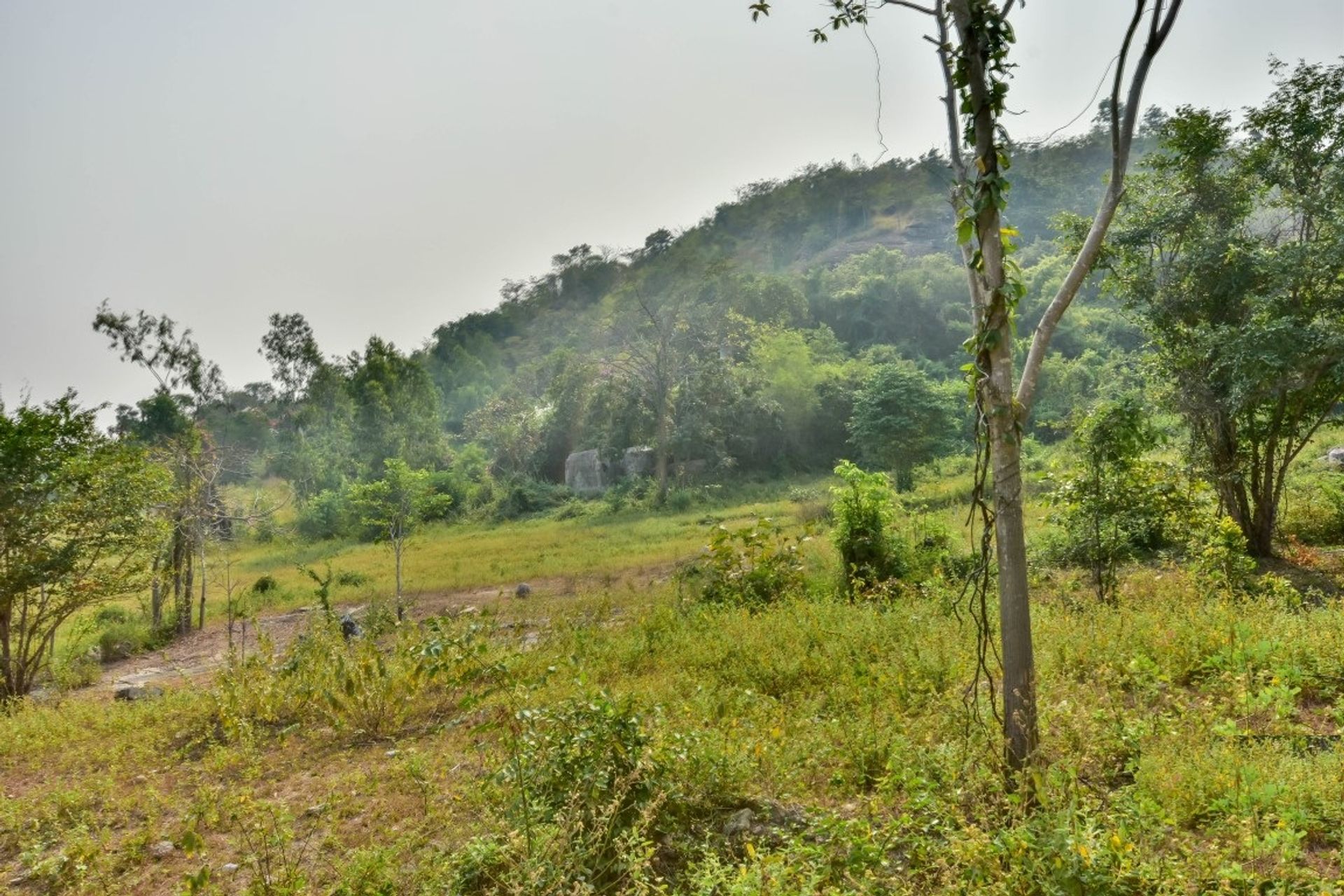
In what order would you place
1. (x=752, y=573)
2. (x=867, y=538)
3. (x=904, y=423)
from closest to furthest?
(x=752, y=573) → (x=867, y=538) → (x=904, y=423)

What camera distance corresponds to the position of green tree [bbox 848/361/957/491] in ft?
81.2

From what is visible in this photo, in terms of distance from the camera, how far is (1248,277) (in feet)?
31.1

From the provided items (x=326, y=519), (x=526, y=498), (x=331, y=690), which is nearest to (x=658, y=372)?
(x=526, y=498)

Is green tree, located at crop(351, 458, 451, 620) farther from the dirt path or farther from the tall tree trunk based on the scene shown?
the tall tree trunk

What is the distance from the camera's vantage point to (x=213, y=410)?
131ft

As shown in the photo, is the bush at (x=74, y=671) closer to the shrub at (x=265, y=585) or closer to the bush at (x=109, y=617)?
the bush at (x=109, y=617)

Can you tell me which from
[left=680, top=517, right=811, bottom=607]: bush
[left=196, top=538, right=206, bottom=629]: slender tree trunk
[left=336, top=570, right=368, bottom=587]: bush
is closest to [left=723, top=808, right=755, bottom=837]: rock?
[left=680, top=517, right=811, bottom=607]: bush

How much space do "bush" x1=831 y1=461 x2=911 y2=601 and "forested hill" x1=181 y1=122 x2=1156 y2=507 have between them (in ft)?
42.2

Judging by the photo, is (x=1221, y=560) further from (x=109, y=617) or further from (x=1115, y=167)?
(x=109, y=617)

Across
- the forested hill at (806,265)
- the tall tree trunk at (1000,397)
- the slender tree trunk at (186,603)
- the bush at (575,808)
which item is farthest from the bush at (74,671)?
the forested hill at (806,265)

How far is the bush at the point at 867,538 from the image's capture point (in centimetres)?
975

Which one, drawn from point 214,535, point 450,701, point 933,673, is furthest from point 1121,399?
point 214,535

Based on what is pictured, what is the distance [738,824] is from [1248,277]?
986 cm

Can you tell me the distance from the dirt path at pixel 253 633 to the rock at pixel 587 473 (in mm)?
18085
